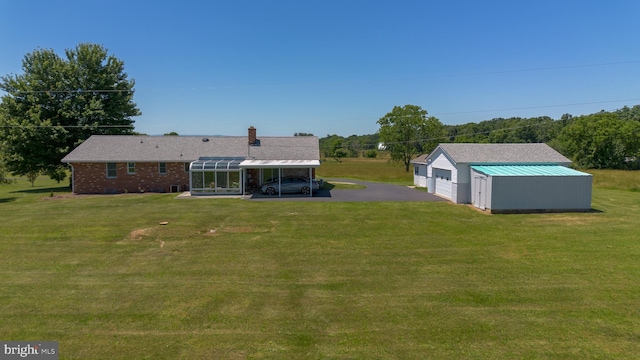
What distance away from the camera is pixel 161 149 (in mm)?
29578

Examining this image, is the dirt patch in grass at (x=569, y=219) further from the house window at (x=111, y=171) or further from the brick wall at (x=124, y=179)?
the house window at (x=111, y=171)

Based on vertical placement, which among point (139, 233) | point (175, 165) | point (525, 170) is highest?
point (175, 165)

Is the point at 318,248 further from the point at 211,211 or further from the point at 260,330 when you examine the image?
the point at 211,211

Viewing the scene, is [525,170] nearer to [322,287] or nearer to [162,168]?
[322,287]

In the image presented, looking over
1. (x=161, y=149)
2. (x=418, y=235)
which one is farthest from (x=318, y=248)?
(x=161, y=149)

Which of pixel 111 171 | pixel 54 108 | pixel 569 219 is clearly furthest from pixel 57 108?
pixel 569 219

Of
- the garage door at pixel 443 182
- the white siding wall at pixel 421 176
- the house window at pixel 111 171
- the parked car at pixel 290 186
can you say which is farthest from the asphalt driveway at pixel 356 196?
the house window at pixel 111 171

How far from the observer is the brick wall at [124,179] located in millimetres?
27969

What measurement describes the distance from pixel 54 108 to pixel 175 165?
51.1ft

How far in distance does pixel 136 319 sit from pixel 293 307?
10.9 ft

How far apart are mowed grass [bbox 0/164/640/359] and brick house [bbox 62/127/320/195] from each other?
30.3 ft

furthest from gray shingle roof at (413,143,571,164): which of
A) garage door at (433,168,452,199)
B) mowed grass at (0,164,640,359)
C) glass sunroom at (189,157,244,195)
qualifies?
glass sunroom at (189,157,244,195)

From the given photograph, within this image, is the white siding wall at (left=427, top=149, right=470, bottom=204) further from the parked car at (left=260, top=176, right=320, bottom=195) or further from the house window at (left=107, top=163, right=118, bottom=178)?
the house window at (left=107, top=163, right=118, bottom=178)

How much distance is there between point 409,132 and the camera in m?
56.9
